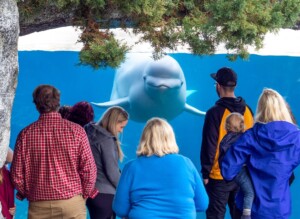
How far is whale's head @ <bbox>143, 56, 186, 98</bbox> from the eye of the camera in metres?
11.8

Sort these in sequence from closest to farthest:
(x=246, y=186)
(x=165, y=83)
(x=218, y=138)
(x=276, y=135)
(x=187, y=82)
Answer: (x=276, y=135)
(x=246, y=186)
(x=218, y=138)
(x=165, y=83)
(x=187, y=82)

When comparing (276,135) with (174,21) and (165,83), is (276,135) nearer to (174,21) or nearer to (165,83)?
(174,21)

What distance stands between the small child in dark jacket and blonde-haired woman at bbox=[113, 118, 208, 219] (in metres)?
0.91

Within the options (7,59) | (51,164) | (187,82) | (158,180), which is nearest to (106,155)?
(51,164)

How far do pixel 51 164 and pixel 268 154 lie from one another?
1.77 m

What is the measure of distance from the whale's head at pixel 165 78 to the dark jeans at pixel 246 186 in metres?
6.48

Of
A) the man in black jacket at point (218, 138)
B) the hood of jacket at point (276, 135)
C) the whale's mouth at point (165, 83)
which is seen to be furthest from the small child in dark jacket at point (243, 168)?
the whale's mouth at point (165, 83)

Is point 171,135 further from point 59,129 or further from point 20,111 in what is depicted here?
point 20,111

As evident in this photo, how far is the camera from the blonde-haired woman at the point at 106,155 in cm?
598

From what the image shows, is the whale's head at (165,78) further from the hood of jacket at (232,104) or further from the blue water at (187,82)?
the hood of jacket at (232,104)

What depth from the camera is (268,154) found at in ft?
17.2

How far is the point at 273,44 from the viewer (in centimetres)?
1408

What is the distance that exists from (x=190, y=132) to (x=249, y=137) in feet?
51.0

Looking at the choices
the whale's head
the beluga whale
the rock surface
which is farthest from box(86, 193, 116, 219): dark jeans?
the whale's head
